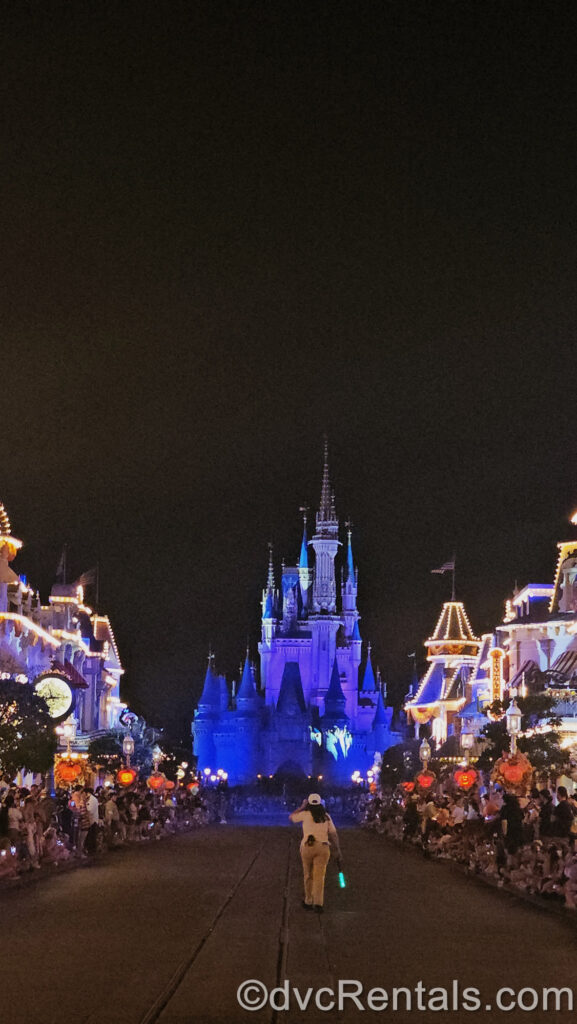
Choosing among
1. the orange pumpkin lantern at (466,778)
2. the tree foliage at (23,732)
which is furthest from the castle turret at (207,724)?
the orange pumpkin lantern at (466,778)

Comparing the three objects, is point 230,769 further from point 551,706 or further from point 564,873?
point 564,873

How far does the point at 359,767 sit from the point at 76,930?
129429 millimetres

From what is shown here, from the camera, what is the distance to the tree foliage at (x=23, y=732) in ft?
113

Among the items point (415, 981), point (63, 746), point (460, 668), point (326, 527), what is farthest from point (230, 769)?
point (415, 981)

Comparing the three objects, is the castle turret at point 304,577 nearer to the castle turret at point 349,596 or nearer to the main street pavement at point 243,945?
the castle turret at point 349,596

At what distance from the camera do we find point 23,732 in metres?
36.0

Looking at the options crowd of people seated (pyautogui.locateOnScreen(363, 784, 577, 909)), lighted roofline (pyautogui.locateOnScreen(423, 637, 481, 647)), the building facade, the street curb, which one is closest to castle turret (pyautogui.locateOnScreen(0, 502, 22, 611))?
the building facade

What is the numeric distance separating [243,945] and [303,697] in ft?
439

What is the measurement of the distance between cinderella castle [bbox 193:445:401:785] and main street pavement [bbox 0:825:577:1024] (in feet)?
380

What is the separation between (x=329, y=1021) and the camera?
32.1 feet

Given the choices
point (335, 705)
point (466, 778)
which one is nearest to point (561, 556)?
point (466, 778)

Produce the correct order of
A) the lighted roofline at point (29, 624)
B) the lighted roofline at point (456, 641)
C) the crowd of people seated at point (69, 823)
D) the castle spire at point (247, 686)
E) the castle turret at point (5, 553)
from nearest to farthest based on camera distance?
the crowd of people seated at point (69, 823)
the castle turret at point (5, 553)
the lighted roofline at point (29, 624)
the lighted roofline at point (456, 641)
the castle spire at point (247, 686)

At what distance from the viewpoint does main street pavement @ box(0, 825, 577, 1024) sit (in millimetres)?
10352

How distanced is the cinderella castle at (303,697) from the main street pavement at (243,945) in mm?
115883
